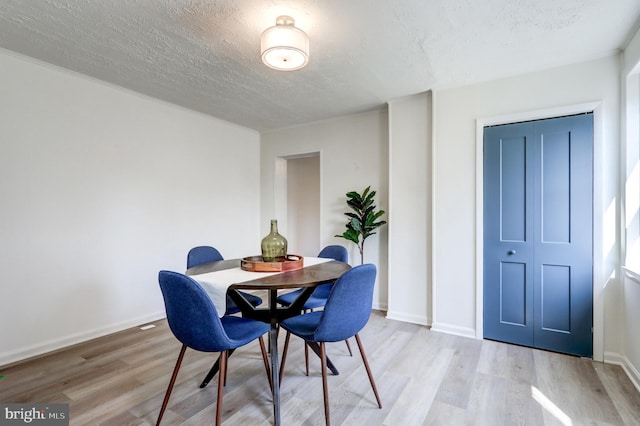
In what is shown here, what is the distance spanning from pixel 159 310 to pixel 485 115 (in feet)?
13.7

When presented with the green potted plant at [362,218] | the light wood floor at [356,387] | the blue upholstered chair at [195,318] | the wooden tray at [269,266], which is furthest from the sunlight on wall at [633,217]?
the blue upholstered chair at [195,318]

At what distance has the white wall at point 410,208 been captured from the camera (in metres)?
3.46

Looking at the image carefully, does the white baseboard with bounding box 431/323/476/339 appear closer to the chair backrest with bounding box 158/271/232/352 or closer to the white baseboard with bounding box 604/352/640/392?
the white baseboard with bounding box 604/352/640/392

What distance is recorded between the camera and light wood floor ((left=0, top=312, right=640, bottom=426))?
187cm

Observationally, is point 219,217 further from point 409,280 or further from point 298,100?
point 409,280

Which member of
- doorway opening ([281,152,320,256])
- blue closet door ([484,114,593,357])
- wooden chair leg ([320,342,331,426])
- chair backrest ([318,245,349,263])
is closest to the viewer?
wooden chair leg ([320,342,331,426])

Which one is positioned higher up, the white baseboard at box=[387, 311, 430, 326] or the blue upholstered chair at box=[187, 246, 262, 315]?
the blue upholstered chair at box=[187, 246, 262, 315]

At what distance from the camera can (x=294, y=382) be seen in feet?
7.40

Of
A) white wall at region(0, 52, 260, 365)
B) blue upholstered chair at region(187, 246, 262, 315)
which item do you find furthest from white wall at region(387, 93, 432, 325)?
white wall at region(0, 52, 260, 365)

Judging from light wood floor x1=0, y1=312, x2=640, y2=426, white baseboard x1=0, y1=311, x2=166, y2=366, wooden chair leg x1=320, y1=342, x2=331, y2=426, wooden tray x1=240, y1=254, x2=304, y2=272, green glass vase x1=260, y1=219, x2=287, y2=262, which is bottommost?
light wood floor x1=0, y1=312, x2=640, y2=426

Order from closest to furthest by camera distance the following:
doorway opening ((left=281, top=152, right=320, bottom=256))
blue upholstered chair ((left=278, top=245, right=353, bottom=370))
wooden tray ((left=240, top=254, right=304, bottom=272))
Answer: wooden tray ((left=240, top=254, right=304, bottom=272)), blue upholstered chair ((left=278, top=245, right=353, bottom=370)), doorway opening ((left=281, top=152, right=320, bottom=256))

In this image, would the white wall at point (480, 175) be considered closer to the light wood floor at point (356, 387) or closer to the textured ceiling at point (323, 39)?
the textured ceiling at point (323, 39)

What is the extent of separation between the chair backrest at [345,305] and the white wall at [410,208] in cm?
183

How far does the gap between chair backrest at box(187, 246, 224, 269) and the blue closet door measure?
2704 millimetres
